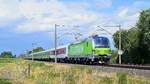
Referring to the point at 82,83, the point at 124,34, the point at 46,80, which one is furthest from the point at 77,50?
the point at 82,83

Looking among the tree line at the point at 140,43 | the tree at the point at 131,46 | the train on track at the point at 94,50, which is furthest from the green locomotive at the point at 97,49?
the tree at the point at 131,46

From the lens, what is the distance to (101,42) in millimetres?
61562

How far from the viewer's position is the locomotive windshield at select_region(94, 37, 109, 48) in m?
61.3

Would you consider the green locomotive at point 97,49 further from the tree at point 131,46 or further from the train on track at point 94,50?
the tree at point 131,46

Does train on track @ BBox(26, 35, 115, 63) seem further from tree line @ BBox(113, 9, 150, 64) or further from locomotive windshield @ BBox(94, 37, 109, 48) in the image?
tree line @ BBox(113, 9, 150, 64)

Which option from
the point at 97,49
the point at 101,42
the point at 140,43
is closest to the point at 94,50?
the point at 97,49

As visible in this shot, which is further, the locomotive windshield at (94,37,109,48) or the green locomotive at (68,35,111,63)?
the locomotive windshield at (94,37,109,48)

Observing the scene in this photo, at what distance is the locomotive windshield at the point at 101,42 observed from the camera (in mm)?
61278

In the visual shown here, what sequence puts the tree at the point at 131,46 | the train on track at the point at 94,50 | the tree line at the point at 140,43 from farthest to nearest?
the tree at the point at 131,46 → the tree line at the point at 140,43 → the train on track at the point at 94,50

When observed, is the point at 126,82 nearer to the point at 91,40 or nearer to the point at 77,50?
the point at 91,40

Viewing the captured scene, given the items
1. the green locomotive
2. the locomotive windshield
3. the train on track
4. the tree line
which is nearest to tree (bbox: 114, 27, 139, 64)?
the tree line

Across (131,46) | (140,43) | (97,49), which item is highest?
(140,43)

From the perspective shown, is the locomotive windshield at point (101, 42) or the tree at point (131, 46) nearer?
the locomotive windshield at point (101, 42)

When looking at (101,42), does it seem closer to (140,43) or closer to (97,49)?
(97,49)
